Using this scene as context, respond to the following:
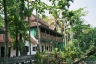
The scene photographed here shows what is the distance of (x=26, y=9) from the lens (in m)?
19.0

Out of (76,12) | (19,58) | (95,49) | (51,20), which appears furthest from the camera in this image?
(51,20)

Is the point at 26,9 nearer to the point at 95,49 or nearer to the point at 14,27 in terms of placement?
the point at 14,27

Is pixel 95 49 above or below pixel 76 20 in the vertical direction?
below

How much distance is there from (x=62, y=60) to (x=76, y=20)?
29.6 m

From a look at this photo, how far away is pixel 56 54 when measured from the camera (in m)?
21.4

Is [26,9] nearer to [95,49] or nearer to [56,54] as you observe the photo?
[56,54]

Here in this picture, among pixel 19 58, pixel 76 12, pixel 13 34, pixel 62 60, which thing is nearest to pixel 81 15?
pixel 76 12

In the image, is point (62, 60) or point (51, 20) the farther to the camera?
point (51, 20)

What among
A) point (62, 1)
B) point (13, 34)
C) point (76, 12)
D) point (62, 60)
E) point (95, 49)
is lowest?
point (62, 60)

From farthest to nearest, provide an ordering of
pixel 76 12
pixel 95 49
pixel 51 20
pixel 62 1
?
pixel 51 20 < pixel 76 12 < pixel 95 49 < pixel 62 1

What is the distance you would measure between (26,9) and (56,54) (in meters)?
5.77

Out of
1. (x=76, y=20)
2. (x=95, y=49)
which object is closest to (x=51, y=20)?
(x=76, y=20)

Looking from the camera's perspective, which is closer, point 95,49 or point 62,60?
point 95,49

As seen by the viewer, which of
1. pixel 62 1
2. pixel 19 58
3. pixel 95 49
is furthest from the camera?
pixel 95 49
